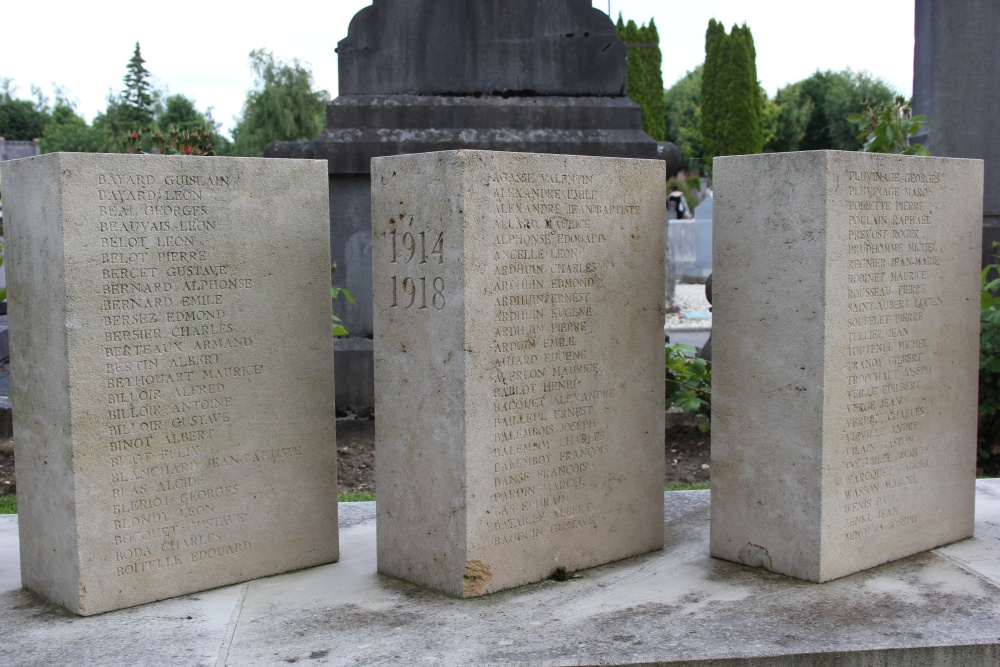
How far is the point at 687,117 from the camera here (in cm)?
6378

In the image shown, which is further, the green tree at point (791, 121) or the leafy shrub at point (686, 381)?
the green tree at point (791, 121)

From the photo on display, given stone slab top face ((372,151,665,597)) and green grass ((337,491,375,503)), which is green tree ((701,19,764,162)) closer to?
green grass ((337,491,375,503))

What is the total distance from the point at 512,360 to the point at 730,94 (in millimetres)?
46779

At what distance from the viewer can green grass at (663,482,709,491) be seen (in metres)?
6.34

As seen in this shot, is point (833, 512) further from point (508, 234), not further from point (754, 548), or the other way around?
point (508, 234)

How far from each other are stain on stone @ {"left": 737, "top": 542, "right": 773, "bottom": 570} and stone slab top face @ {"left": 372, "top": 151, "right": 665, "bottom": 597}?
47 cm

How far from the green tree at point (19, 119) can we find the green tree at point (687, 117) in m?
34.1

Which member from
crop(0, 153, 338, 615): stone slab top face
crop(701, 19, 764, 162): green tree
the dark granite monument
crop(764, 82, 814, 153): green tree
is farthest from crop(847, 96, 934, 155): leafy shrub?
crop(764, 82, 814, 153): green tree

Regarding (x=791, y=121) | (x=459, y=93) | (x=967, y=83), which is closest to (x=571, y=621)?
(x=459, y=93)

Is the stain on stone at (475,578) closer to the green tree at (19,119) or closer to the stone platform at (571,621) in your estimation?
the stone platform at (571,621)

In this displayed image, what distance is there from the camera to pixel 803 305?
4.20 metres

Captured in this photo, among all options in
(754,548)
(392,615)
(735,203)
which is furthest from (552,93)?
(392,615)

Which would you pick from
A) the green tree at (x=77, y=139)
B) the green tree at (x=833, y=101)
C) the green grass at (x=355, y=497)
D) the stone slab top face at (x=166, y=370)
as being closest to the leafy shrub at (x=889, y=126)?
the green grass at (x=355, y=497)

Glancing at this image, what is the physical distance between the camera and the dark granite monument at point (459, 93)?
314 inches
